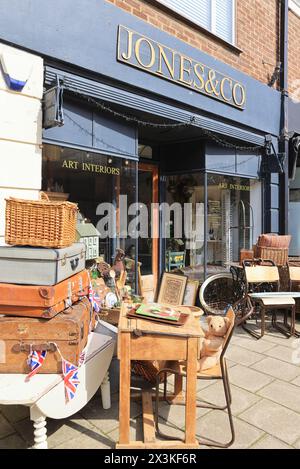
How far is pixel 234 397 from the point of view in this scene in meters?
3.18

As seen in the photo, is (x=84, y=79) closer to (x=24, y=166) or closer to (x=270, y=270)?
(x=24, y=166)

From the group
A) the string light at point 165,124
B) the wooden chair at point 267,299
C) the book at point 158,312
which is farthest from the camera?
the wooden chair at point 267,299

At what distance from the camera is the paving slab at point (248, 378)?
3.40 metres

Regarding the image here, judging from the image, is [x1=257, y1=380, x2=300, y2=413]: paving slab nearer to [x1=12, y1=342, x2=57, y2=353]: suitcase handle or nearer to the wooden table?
the wooden table

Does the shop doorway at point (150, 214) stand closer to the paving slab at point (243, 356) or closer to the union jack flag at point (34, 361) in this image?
the paving slab at point (243, 356)

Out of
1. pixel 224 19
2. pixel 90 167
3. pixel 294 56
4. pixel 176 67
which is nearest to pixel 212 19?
pixel 224 19

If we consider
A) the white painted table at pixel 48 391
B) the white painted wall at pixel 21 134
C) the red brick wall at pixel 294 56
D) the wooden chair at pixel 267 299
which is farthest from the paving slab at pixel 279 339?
the red brick wall at pixel 294 56

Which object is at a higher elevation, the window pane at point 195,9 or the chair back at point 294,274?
the window pane at point 195,9

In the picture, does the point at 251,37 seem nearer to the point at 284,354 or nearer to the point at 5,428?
the point at 284,354

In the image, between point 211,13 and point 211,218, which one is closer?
point 211,13

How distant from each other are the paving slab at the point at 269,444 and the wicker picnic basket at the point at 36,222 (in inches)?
80.7

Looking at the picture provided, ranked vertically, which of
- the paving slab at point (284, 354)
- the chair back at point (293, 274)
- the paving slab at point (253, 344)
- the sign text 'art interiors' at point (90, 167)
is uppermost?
the sign text 'art interiors' at point (90, 167)

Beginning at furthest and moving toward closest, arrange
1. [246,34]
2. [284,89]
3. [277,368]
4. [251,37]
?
[284,89] < [251,37] < [246,34] < [277,368]

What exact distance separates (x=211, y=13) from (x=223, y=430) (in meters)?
6.48
